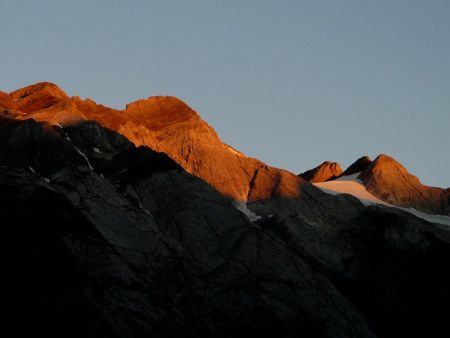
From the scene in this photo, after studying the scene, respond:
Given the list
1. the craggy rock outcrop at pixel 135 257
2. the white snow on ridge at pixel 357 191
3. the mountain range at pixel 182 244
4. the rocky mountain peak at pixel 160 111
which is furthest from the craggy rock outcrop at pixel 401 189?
the craggy rock outcrop at pixel 135 257

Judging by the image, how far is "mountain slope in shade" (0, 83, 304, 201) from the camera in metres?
89.9

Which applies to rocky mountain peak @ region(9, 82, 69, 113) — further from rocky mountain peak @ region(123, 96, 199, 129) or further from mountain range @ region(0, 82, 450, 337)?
A: rocky mountain peak @ region(123, 96, 199, 129)

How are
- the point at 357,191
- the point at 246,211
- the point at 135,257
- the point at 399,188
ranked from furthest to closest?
1. the point at 399,188
2. the point at 357,191
3. the point at 246,211
4. the point at 135,257

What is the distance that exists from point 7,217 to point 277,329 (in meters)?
19.3

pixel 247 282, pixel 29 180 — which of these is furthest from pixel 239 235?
pixel 29 180

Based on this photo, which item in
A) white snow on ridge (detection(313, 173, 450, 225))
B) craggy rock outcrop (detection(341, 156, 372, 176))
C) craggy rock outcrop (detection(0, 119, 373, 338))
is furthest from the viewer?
craggy rock outcrop (detection(341, 156, 372, 176))

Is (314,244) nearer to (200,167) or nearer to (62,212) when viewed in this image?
(200,167)

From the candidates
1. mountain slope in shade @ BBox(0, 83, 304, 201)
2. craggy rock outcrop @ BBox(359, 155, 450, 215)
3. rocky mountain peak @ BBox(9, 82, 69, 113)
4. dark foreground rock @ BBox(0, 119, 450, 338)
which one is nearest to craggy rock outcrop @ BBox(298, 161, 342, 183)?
craggy rock outcrop @ BBox(359, 155, 450, 215)

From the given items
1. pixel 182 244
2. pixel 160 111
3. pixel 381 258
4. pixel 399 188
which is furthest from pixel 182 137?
pixel 182 244

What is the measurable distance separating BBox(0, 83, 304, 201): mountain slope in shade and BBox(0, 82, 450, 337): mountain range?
0.21m

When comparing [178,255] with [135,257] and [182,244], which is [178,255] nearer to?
[182,244]

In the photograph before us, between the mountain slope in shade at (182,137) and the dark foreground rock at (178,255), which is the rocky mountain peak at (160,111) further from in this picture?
the dark foreground rock at (178,255)

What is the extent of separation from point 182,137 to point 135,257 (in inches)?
1377

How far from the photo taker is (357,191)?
105 metres
